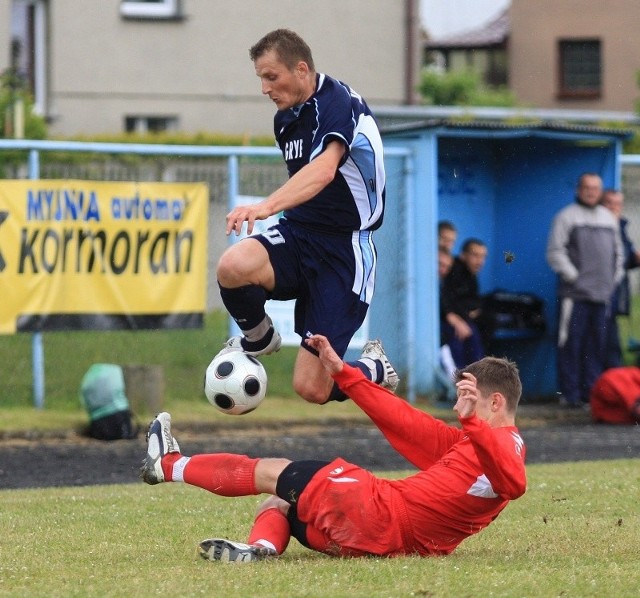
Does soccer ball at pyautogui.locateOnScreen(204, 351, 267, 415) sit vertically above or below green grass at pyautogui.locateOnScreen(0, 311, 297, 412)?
above

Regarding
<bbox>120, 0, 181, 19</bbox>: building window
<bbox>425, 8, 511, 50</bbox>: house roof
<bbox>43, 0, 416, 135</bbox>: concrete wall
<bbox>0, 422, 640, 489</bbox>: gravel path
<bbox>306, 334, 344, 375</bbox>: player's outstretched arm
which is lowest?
<bbox>0, 422, 640, 489</bbox>: gravel path

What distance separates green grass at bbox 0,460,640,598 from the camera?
19.4ft

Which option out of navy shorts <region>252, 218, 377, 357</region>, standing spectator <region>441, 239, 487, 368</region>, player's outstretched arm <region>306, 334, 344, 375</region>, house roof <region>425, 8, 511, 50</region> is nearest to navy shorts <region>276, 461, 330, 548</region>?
player's outstretched arm <region>306, 334, 344, 375</region>

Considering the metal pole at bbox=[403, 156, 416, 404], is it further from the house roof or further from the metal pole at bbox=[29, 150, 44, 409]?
the house roof

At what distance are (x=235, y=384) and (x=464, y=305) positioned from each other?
803 cm

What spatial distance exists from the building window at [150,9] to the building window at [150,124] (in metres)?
2.17

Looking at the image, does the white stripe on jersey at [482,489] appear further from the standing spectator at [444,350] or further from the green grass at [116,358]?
the standing spectator at [444,350]

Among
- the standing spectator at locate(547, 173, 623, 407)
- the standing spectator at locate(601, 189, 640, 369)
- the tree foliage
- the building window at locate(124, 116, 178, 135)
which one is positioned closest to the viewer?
the standing spectator at locate(547, 173, 623, 407)

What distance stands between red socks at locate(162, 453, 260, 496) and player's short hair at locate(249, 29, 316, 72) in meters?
2.29

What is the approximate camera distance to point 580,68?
158ft

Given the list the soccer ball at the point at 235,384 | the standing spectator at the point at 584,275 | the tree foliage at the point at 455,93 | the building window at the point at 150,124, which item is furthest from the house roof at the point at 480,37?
the soccer ball at the point at 235,384

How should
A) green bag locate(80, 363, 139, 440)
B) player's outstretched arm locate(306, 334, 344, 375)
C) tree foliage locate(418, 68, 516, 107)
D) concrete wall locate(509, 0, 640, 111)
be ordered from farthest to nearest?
concrete wall locate(509, 0, 640, 111), tree foliage locate(418, 68, 516, 107), green bag locate(80, 363, 139, 440), player's outstretched arm locate(306, 334, 344, 375)

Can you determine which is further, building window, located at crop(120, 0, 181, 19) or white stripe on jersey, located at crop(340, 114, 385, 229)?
building window, located at crop(120, 0, 181, 19)

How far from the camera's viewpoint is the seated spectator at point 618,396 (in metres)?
14.9
